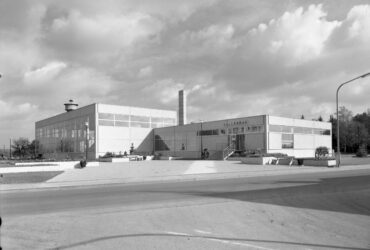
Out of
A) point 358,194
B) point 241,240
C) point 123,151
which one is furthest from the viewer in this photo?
point 123,151

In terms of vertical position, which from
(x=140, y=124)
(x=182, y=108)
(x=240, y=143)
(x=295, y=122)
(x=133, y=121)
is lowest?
(x=240, y=143)

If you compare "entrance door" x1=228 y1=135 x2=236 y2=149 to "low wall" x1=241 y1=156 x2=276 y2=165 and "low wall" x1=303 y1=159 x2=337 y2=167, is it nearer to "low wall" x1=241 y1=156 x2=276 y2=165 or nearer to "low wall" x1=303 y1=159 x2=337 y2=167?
"low wall" x1=241 y1=156 x2=276 y2=165

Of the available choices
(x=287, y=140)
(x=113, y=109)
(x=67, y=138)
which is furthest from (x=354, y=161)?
(x=67, y=138)

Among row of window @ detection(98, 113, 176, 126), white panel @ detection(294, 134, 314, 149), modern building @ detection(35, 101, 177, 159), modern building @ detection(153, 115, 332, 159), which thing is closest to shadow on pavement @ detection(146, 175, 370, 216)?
modern building @ detection(153, 115, 332, 159)

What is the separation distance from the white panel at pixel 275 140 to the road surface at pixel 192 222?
34.2 meters

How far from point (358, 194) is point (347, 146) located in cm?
9296

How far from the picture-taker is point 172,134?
6259cm

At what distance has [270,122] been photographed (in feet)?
156

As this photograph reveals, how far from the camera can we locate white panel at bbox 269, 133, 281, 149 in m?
47.2

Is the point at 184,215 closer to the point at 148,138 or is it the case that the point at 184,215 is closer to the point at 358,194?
the point at 358,194

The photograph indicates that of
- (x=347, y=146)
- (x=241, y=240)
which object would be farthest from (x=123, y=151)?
(x=347, y=146)

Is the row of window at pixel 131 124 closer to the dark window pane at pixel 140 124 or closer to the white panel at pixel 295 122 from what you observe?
the dark window pane at pixel 140 124

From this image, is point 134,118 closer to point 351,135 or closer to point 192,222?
point 192,222

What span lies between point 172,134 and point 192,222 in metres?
54.1
